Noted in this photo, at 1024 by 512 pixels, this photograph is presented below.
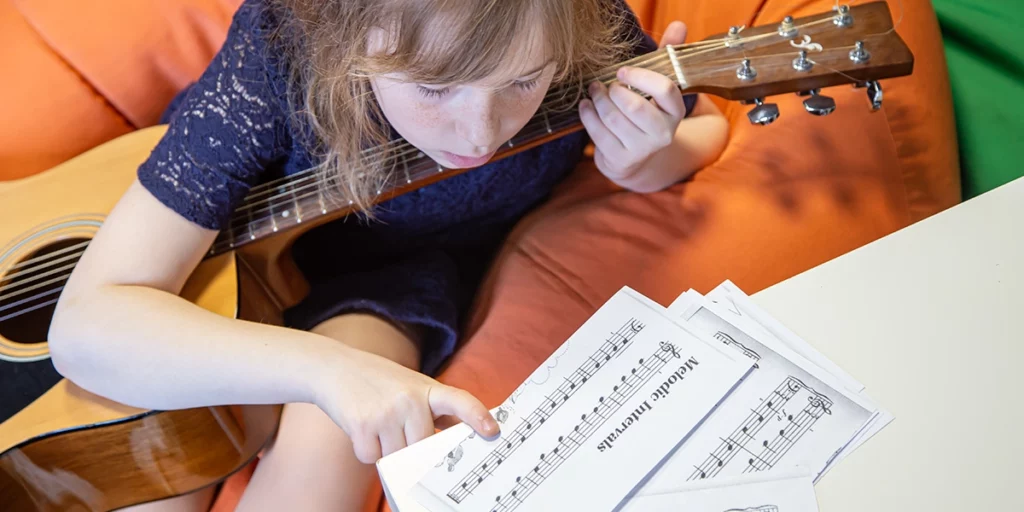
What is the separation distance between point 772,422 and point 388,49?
1.53 ft

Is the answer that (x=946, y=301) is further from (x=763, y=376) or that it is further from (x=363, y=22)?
(x=363, y=22)

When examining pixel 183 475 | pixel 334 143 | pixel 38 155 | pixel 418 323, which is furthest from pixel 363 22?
pixel 38 155

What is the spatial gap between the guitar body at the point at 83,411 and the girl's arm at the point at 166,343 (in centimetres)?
6

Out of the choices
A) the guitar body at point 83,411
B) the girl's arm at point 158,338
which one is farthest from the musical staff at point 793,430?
the guitar body at point 83,411

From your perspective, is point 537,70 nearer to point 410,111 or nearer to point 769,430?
point 410,111

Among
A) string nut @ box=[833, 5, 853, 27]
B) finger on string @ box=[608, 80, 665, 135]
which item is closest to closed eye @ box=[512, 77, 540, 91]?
finger on string @ box=[608, 80, 665, 135]

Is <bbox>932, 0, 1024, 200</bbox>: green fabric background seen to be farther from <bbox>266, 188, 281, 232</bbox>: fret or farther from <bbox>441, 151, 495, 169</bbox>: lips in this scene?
<bbox>266, 188, 281, 232</bbox>: fret

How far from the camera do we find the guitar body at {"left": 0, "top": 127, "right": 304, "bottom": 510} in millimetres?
848

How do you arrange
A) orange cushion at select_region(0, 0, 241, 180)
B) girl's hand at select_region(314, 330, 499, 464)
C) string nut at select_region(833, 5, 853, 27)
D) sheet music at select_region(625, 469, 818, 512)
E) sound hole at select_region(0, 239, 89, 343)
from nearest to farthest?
sheet music at select_region(625, 469, 818, 512), girl's hand at select_region(314, 330, 499, 464), string nut at select_region(833, 5, 853, 27), sound hole at select_region(0, 239, 89, 343), orange cushion at select_region(0, 0, 241, 180)

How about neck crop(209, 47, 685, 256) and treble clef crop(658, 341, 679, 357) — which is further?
neck crop(209, 47, 685, 256)

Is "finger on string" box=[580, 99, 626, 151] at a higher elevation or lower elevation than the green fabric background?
higher

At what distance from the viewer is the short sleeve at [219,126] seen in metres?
0.80

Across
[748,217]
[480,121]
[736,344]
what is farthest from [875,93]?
[480,121]

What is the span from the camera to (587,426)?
64cm
